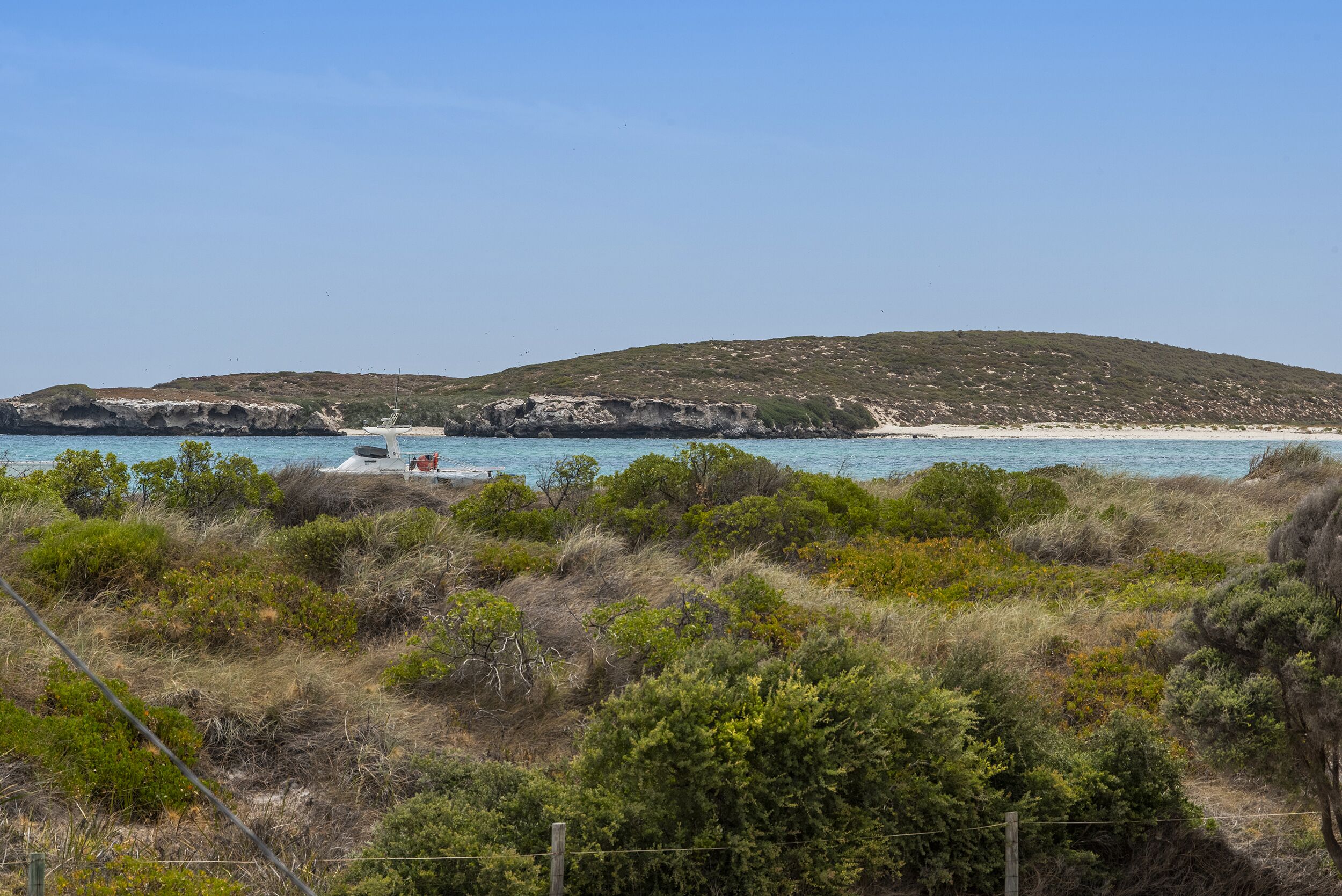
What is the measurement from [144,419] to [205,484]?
68210mm

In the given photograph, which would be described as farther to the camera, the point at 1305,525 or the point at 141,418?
the point at 141,418

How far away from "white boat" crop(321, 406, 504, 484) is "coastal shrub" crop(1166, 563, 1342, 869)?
53.2 ft

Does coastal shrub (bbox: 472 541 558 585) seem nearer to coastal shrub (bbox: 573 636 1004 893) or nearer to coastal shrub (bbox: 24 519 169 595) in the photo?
coastal shrub (bbox: 24 519 169 595)

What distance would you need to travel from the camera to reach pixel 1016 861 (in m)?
5.06

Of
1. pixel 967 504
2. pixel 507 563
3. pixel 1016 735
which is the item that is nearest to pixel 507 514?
pixel 507 563

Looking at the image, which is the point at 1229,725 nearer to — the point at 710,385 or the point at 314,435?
the point at 314,435

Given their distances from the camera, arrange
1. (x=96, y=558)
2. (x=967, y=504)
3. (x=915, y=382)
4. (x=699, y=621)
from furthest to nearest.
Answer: (x=915, y=382)
(x=967, y=504)
(x=96, y=558)
(x=699, y=621)

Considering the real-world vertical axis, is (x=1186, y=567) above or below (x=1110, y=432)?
below

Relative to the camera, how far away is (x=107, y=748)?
5.73m

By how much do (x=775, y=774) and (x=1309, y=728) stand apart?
2.62 m

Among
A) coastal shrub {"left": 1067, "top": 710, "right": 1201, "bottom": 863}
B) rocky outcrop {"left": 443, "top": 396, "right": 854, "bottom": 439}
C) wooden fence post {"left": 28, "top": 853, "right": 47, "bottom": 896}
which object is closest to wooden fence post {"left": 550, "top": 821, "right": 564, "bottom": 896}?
wooden fence post {"left": 28, "top": 853, "right": 47, "bottom": 896}

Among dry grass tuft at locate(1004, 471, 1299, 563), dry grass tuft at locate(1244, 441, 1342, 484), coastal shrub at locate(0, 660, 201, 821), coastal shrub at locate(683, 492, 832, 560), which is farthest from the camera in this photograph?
dry grass tuft at locate(1244, 441, 1342, 484)

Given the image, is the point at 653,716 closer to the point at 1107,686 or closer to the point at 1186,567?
the point at 1107,686

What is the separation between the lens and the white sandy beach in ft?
207
